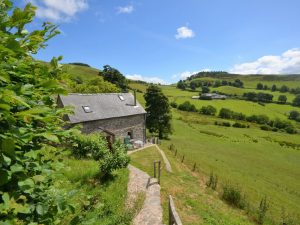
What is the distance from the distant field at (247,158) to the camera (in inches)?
1070

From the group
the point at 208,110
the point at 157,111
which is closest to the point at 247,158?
the point at 157,111

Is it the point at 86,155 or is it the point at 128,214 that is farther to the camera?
the point at 86,155

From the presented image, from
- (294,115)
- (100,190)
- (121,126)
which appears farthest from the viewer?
(294,115)

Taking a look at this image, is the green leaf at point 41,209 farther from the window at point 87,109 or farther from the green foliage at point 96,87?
the green foliage at point 96,87

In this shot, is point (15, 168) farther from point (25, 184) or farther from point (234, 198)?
point (234, 198)

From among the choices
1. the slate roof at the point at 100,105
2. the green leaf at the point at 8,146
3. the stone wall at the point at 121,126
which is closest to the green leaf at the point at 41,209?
the green leaf at the point at 8,146

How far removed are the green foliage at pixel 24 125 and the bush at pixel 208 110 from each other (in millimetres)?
93638

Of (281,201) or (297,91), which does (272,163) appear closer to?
(281,201)

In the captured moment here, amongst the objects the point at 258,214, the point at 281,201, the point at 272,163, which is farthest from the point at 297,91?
the point at 258,214

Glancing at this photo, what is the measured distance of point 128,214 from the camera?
38.9 ft

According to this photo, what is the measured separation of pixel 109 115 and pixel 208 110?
6711 cm

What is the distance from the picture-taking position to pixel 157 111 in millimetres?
51844

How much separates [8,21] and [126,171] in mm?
16957

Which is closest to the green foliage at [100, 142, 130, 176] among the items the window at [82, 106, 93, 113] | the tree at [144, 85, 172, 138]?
the window at [82, 106, 93, 113]
